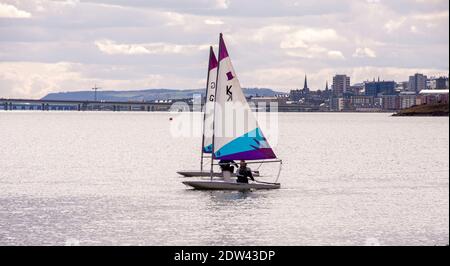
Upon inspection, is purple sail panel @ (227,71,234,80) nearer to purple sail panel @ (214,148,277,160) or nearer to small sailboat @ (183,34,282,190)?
small sailboat @ (183,34,282,190)

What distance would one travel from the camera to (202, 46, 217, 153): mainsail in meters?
69.9

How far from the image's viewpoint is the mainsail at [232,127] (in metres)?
62.3

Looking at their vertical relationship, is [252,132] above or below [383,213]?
above

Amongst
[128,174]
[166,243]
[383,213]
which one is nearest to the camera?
[166,243]

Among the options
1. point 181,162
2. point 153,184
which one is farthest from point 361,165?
point 153,184

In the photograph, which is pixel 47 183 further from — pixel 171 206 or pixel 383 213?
pixel 383 213

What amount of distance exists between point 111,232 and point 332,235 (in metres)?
9.57

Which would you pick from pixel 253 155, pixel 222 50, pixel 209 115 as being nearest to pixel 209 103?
pixel 209 115

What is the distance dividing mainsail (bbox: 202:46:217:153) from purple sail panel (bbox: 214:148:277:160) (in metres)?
7.14

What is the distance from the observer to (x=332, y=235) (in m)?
45.6

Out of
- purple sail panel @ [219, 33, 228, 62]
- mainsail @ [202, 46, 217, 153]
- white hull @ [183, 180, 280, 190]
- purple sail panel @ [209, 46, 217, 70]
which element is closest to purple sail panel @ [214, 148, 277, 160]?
white hull @ [183, 180, 280, 190]

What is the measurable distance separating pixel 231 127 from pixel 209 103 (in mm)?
10773
